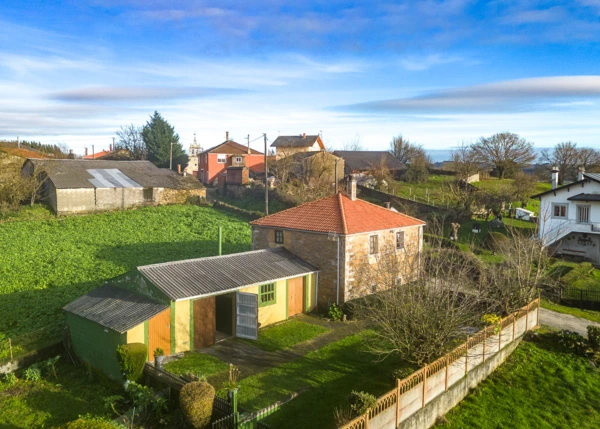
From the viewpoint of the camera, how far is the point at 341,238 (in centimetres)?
2172

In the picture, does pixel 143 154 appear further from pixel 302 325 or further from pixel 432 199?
pixel 302 325

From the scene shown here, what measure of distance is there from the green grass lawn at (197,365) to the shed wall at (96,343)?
181 centimetres

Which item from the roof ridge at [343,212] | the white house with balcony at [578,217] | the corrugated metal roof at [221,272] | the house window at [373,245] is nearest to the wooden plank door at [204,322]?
the corrugated metal roof at [221,272]

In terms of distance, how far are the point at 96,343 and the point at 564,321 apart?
20.3m

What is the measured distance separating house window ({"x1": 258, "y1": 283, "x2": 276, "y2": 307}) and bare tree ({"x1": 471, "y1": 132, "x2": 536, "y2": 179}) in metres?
51.3

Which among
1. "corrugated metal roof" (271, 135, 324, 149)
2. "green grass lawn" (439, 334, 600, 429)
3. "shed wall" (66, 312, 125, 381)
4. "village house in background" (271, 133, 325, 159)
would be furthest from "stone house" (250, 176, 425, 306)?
"corrugated metal roof" (271, 135, 324, 149)

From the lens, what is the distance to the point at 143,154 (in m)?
70.6

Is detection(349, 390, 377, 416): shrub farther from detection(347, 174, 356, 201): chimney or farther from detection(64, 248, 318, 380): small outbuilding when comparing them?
detection(347, 174, 356, 201): chimney

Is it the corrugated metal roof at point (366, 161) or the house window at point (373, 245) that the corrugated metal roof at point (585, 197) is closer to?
the house window at point (373, 245)

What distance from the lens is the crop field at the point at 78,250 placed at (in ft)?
67.7

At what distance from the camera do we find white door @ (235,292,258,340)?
1850 centimetres

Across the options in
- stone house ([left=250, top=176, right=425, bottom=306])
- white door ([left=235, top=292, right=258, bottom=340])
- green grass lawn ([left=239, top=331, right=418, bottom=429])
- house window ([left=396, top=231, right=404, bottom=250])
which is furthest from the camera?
house window ([left=396, top=231, right=404, bottom=250])

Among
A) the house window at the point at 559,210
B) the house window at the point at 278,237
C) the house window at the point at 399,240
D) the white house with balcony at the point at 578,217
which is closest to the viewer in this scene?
the house window at the point at 278,237

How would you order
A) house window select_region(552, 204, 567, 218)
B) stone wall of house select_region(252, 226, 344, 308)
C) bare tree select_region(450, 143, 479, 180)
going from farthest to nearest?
bare tree select_region(450, 143, 479, 180)
house window select_region(552, 204, 567, 218)
stone wall of house select_region(252, 226, 344, 308)
